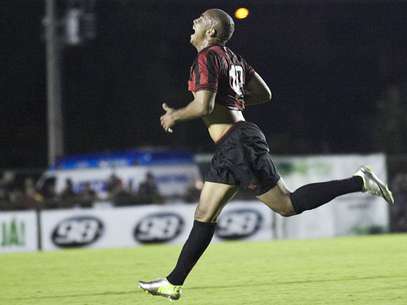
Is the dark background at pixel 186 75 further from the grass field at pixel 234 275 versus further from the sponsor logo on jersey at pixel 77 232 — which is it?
the grass field at pixel 234 275

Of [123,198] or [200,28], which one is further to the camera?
[123,198]

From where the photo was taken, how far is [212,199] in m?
7.84

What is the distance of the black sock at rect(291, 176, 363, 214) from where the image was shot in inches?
317

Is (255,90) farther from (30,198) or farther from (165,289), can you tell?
(30,198)

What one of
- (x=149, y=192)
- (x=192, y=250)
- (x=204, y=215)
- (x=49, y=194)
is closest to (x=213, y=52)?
(x=204, y=215)

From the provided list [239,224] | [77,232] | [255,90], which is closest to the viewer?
[255,90]

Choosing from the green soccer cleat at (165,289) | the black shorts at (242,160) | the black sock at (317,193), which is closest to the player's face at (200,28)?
the black shorts at (242,160)

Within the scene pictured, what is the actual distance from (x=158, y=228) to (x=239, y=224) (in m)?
1.48

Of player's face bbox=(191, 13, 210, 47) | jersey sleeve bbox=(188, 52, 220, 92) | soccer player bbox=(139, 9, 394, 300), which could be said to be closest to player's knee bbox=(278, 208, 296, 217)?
soccer player bbox=(139, 9, 394, 300)

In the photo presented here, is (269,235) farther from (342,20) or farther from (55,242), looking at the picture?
(342,20)

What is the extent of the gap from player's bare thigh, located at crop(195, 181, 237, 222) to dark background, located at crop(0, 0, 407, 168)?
99.0 ft

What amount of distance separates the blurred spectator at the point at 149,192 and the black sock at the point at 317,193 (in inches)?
476

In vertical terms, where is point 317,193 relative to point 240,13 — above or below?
below

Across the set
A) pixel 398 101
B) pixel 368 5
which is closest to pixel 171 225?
pixel 398 101
